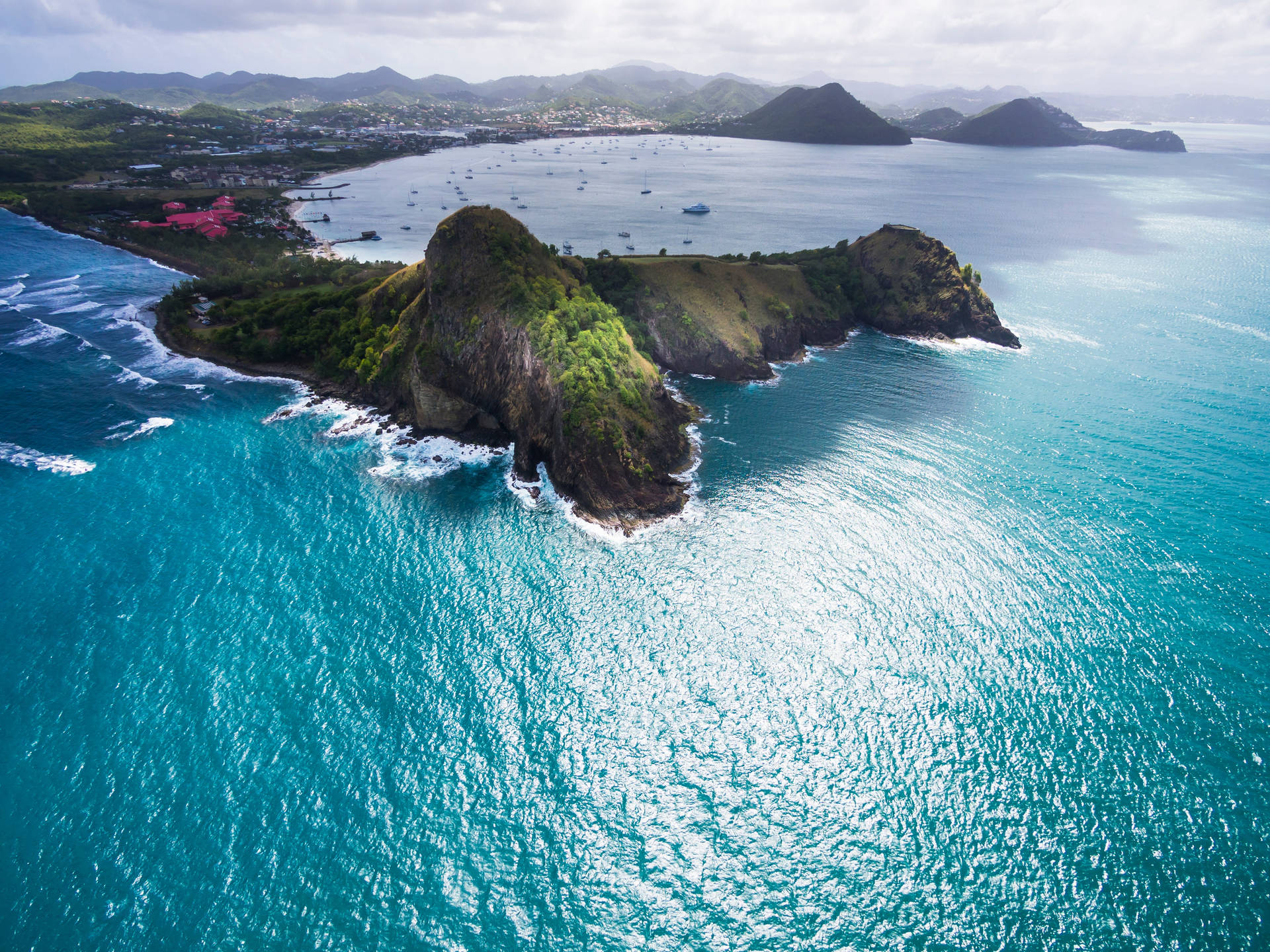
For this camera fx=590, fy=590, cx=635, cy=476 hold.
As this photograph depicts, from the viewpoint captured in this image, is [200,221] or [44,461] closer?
[44,461]

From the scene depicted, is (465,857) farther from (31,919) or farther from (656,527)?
(656,527)

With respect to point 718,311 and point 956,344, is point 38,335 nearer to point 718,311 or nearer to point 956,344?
point 718,311

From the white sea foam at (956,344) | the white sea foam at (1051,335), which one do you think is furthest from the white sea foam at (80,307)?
the white sea foam at (1051,335)

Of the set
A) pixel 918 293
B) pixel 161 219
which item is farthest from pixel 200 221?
pixel 918 293

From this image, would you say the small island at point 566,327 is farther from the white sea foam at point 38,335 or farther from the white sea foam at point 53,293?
the white sea foam at point 53,293

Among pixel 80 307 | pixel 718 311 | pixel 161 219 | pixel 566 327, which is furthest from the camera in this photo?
pixel 161 219

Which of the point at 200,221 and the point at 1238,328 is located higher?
the point at 200,221

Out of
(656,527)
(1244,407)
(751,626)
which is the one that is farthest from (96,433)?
(1244,407)
